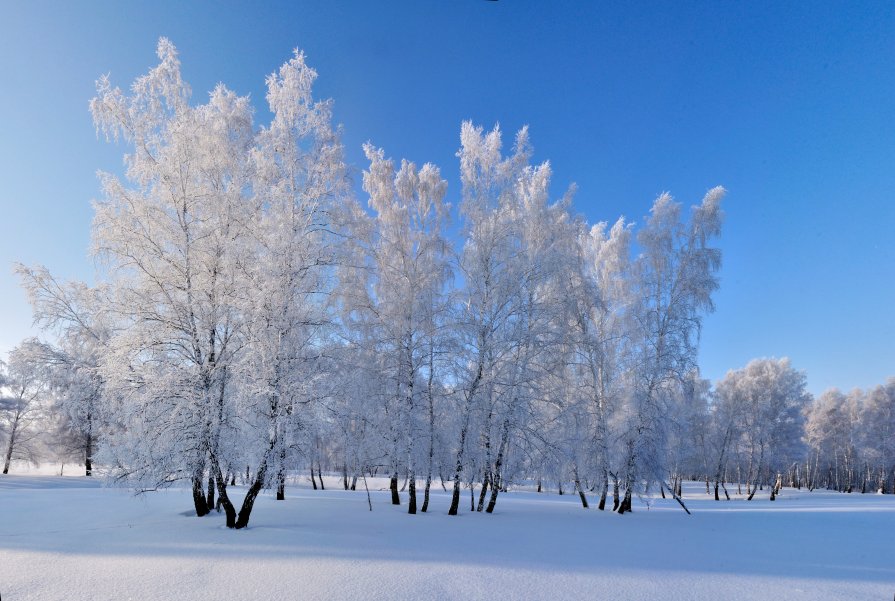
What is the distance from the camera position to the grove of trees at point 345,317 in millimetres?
10023

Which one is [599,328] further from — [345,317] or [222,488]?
[222,488]

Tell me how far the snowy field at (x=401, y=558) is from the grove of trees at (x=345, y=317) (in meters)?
1.65

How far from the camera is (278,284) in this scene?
10023 mm

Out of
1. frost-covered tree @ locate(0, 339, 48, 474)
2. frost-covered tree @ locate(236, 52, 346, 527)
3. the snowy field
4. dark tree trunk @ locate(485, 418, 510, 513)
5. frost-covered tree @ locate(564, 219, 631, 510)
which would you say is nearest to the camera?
the snowy field

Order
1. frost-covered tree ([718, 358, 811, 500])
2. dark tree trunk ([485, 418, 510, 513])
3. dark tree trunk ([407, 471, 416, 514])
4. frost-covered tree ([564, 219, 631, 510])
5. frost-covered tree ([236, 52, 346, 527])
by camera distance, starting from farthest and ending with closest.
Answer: frost-covered tree ([718, 358, 811, 500]) < frost-covered tree ([564, 219, 631, 510]) < dark tree trunk ([485, 418, 510, 513]) < dark tree trunk ([407, 471, 416, 514]) < frost-covered tree ([236, 52, 346, 527])

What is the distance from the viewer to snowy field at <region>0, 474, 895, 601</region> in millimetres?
5836

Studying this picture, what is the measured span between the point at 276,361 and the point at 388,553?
4838 millimetres

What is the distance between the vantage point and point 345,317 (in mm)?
16094

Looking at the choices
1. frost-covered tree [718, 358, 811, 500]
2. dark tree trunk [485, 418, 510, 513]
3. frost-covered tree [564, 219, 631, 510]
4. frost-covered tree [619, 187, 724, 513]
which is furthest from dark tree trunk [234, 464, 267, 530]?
frost-covered tree [718, 358, 811, 500]

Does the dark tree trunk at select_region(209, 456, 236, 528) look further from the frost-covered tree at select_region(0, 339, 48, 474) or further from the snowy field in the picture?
the frost-covered tree at select_region(0, 339, 48, 474)

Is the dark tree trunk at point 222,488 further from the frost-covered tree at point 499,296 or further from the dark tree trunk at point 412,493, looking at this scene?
the frost-covered tree at point 499,296

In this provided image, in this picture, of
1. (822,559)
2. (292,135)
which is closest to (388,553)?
(822,559)

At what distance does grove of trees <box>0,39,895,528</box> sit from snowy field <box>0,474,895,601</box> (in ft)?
5.40

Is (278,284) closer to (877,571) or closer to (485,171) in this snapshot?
(485,171)
